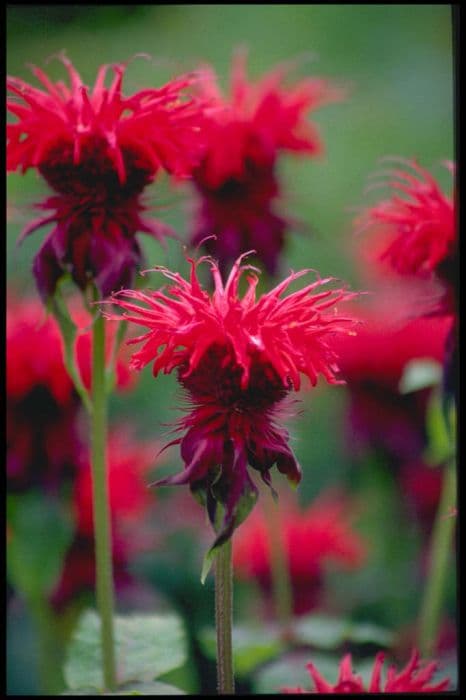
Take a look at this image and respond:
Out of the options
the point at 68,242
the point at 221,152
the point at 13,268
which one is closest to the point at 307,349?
the point at 68,242

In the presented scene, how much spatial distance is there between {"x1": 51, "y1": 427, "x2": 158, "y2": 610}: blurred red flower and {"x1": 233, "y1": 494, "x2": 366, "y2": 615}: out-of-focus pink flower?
11cm

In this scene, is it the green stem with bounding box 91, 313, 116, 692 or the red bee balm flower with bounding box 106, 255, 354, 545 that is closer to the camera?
the red bee balm flower with bounding box 106, 255, 354, 545

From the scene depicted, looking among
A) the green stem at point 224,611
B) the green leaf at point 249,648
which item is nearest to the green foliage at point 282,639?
the green leaf at point 249,648

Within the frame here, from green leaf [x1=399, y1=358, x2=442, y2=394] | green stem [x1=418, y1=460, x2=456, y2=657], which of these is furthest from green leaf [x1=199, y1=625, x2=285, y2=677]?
green leaf [x1=399, y1=358, x2=442, y2=394]

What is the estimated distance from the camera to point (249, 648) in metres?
0.87

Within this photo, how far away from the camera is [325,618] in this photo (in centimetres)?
98

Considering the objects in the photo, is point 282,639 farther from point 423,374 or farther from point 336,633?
point 423,374

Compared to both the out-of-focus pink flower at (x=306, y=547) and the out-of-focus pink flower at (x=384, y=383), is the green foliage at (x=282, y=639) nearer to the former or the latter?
the out-of-focus pink flower at (x=306, y=547)

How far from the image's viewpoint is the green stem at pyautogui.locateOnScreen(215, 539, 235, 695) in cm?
54

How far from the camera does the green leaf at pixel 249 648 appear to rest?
843 millimetres

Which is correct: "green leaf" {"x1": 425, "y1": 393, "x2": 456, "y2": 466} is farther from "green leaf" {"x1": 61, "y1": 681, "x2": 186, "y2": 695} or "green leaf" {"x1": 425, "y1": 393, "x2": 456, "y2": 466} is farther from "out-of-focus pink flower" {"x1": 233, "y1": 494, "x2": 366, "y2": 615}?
"green leaf" {"x1": 61, "y1": 681, "x2": 186, "y2": 695}

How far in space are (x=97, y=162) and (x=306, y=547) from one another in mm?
526

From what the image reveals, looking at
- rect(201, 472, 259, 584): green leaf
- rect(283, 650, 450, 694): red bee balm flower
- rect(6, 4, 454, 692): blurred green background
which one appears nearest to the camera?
rect(201, 472, 259, 584): green leaf

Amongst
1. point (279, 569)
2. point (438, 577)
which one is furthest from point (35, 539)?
point (438, 577)
